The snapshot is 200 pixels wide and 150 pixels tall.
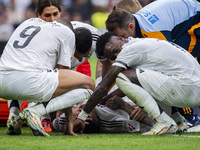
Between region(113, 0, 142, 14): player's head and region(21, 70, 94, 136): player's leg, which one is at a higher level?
region(113, 0, 142, 14): player's head

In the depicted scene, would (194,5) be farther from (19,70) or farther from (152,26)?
(19,70)

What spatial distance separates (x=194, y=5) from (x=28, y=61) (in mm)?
2572

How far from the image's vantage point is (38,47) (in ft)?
15.9

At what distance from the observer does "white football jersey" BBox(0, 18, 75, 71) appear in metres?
4.79

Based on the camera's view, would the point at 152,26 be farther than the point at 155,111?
Yes

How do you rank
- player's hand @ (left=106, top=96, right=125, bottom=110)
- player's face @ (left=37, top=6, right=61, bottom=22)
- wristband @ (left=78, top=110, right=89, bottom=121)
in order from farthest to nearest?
player's face @ (left=37, top=6, right=61, bottom=22) → player's hand @ (left=106, top=96, right=125, bottom=110) → wristband @ (left=78, top=110, right=89, bottom=121)

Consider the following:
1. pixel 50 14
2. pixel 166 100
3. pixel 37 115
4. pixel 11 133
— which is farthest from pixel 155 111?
pixel 50 14

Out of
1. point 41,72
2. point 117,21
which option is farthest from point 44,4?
point 41,72

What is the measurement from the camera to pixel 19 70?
4.72 meters

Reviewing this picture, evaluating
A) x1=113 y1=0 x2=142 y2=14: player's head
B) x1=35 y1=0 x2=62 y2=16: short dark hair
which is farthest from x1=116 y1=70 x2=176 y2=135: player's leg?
x1=35 y1=0 x2=62 y2=16: short dark hair

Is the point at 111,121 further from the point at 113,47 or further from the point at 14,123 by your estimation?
the point at 14,123

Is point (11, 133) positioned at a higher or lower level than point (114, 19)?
lower

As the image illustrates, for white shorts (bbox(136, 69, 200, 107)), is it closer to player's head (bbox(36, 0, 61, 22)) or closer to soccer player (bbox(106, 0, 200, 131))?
soccer player (bbox(106, 0, 200, 131))

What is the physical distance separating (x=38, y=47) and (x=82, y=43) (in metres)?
0.77
